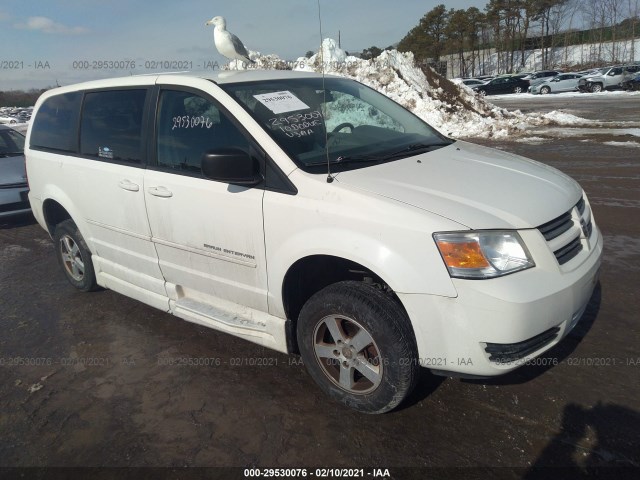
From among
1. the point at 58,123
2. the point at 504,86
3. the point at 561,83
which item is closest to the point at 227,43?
the point at 58,123

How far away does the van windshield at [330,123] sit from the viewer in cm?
297

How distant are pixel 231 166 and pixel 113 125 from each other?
168 cm

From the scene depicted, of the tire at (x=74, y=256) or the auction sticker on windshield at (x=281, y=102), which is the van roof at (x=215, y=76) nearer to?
the auction sticker on windshield at (x=281, y=102)

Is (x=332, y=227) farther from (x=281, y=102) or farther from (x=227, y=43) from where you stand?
(x=227, y=43)

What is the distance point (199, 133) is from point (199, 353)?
5.21ft

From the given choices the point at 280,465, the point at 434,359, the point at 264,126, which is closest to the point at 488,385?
the point at 434,359

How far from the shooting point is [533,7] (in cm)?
4659

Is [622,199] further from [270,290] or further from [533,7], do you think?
[533,7]

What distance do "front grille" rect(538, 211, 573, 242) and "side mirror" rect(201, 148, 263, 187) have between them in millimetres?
1582

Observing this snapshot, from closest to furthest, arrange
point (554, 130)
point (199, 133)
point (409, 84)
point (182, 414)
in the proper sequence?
point (182, 414)
point (199, 133)
point (554, 130)
point (409, 84)

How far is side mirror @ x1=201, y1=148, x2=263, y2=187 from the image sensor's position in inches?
106

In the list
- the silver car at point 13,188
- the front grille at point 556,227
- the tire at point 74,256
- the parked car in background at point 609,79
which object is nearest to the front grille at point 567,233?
the front grille at point 556,227

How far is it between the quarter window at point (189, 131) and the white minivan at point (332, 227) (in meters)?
0.01

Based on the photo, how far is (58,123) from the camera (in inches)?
176
